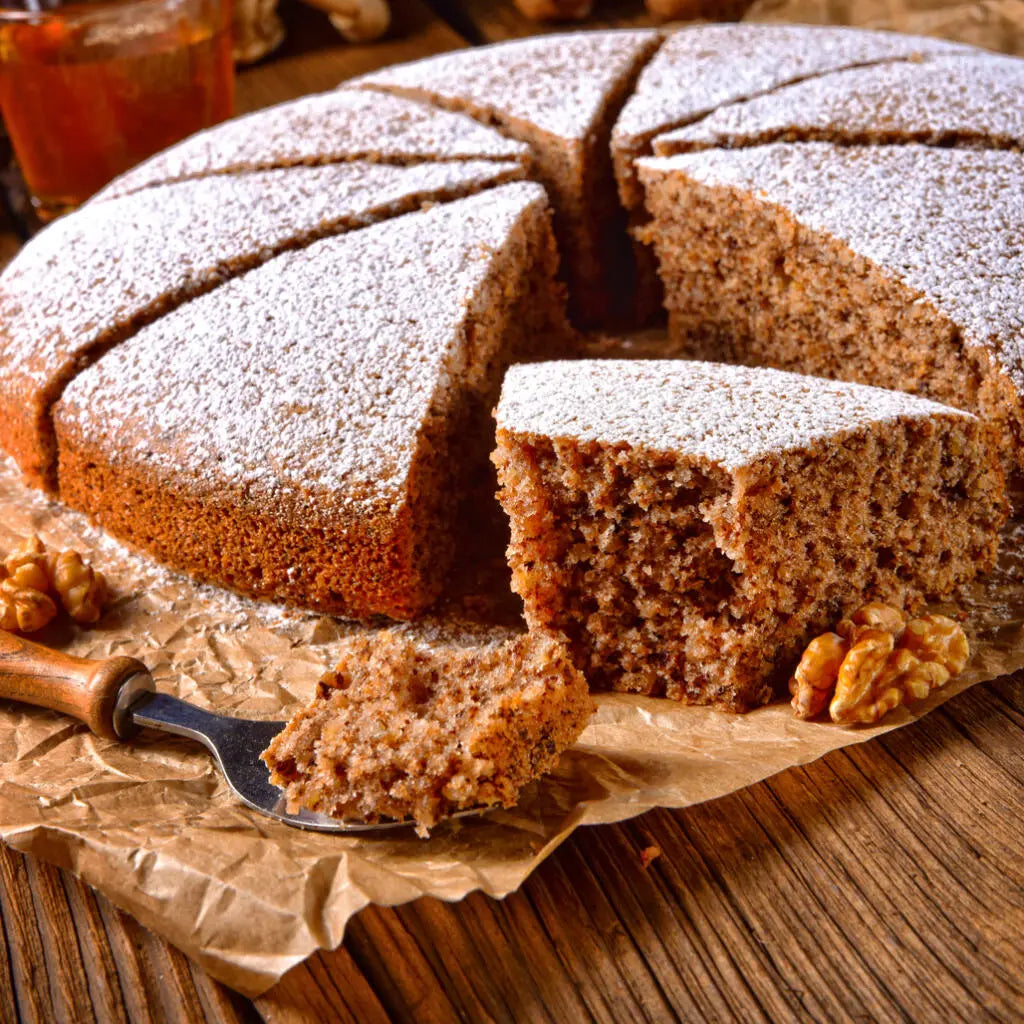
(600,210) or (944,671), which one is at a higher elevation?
(600,210)

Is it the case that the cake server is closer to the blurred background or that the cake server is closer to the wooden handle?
the wooden handle

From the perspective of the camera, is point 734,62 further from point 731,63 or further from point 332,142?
point 332,142

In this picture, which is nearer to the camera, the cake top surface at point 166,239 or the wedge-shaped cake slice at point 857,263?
the wedge-shaped cake slice at point 857,263

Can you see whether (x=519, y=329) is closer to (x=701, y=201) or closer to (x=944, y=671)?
(x=701, y=201)

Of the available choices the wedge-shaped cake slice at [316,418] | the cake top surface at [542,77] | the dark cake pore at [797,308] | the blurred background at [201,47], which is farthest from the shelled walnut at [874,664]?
the blurred background at [201,47]

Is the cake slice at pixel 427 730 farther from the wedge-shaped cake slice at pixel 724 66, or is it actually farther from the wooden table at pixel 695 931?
the wedge-shaped cake slice at pixel 724 66

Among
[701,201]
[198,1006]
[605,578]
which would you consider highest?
[701,201]

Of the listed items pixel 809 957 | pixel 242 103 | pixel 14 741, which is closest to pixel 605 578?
pixel 809 957

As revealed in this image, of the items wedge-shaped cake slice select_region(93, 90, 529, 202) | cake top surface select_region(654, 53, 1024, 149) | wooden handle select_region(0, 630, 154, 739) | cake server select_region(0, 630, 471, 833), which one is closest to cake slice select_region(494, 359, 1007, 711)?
cake server select_region(0, 630, 471, 833)
